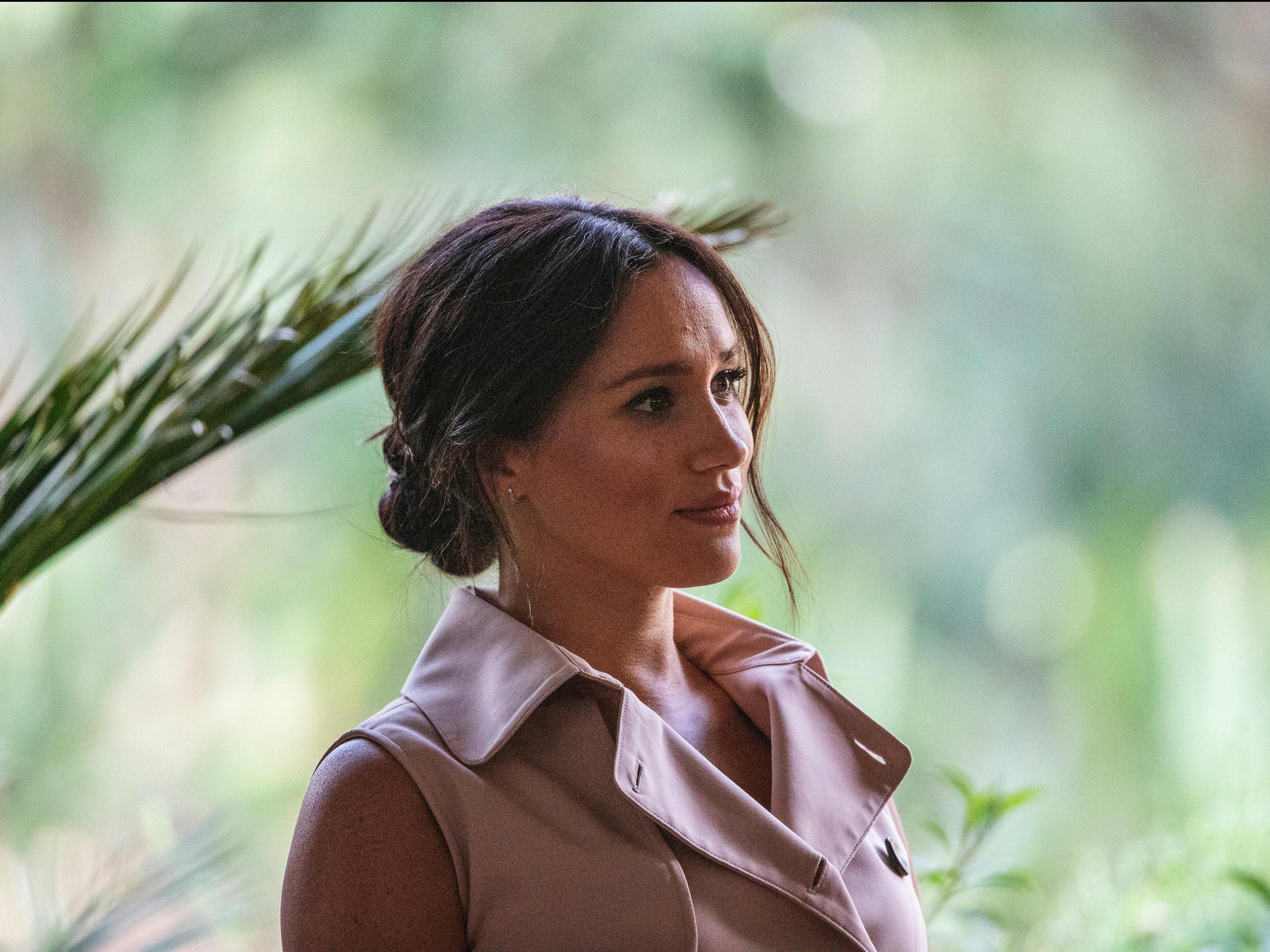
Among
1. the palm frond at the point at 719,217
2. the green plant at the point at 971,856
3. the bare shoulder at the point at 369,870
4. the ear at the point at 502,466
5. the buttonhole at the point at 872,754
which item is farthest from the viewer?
the green plant at the point at 971,856

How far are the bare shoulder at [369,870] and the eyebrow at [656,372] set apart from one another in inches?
16.5

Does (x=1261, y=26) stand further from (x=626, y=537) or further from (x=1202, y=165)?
(x=626, y=537)

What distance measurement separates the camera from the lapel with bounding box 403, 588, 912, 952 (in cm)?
122

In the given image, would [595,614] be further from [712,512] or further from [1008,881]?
[1008,881]

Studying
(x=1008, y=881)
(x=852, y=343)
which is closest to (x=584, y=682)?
(x=1008, y=881)

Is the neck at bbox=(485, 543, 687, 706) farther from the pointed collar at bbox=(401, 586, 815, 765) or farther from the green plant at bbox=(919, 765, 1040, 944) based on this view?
the green plant at bbox=(919, 765, 1040, 944)

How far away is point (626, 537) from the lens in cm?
129

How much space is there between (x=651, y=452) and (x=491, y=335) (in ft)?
0.67

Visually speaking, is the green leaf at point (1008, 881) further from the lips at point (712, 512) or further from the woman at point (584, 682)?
the lips at point (712, 512)

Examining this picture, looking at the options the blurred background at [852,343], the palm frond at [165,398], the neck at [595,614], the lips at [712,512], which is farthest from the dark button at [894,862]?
the blurred background at [852,343]

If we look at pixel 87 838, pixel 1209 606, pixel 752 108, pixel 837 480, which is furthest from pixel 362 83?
pixel 1209 606

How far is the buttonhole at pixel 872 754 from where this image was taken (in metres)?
1.45

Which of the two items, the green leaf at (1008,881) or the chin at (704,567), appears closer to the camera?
the chin at (704,567)

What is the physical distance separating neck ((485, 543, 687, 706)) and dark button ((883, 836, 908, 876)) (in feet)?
0.98
